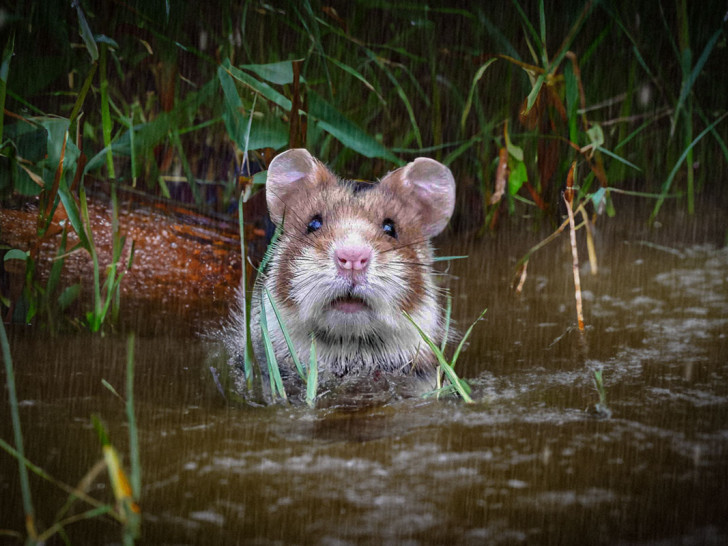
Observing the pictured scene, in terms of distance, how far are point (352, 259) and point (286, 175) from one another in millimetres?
918

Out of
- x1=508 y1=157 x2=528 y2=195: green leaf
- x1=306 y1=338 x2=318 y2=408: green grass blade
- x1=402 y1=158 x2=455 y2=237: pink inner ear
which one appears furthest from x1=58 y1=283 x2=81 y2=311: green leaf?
x1=508 y1=157 x2=528 y2=195: green leaf

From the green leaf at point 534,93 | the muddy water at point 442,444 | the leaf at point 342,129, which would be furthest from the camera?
the leaf at point 342,129

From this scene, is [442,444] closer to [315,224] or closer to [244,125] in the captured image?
[315,224]

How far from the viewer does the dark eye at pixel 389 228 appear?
400 centimetres

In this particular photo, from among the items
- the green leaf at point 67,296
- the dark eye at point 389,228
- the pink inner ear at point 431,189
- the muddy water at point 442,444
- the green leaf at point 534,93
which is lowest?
the muddy water at point 442,444

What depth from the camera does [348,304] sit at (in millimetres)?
3592

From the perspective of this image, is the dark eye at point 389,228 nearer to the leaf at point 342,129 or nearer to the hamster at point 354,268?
the hamster at point 354,268

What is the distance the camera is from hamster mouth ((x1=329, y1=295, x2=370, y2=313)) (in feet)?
11.8

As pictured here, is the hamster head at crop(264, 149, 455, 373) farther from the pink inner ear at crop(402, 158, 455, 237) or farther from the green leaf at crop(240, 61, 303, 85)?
the green leaf at crop(240, 61, 303, 85)

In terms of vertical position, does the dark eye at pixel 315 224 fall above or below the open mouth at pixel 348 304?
above

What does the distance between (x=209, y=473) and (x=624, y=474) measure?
126 cm

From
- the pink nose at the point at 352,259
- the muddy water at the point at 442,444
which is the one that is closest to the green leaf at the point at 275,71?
the pink nose at the point at 352,259

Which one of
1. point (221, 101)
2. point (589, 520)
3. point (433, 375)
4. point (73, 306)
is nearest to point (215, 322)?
point (73, 306)

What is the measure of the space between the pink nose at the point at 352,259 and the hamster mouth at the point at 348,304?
182 mm
